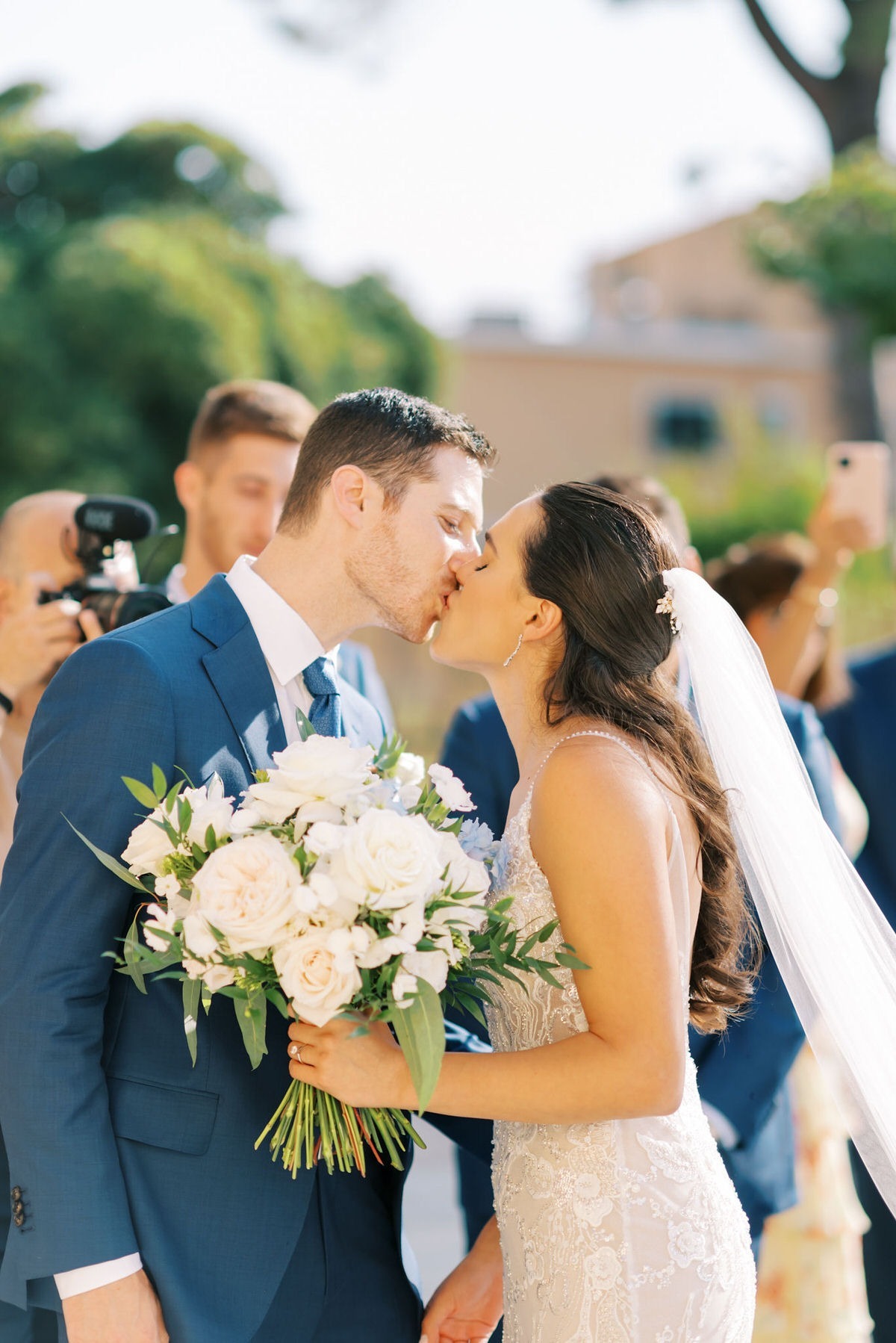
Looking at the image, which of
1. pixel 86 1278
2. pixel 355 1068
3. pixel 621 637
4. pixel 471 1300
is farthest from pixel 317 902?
pixel 471 1300

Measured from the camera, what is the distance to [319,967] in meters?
1.87

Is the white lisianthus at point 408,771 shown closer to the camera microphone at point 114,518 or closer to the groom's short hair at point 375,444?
the groom's short hair at point 375,444

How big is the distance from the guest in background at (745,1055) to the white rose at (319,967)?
4.65 ft

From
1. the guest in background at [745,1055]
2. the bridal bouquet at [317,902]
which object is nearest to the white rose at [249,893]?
the bridal bouquet at [317,902]

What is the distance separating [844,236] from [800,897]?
12.0 m

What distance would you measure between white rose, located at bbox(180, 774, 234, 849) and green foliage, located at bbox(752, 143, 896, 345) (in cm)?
1227

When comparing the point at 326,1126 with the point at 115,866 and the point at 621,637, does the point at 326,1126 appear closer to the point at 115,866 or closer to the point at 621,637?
the point at 115,866

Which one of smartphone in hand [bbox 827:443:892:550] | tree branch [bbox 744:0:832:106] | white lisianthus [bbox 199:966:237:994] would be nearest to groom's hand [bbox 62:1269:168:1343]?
white lisianthus [bbox 199:966:237:994]

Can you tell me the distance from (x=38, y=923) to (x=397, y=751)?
62 cm

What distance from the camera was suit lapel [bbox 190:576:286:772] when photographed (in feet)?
7.61

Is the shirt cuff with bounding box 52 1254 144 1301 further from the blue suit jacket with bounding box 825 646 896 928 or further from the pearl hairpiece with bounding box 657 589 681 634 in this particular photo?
the blue suit jacket with bounding box 825 646 896 928

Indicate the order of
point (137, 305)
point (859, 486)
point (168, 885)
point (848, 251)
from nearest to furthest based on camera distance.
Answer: point (168, 885) < point (859, 486) < point (137, 305) < point (848, 251)

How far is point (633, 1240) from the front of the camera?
226 centimetres

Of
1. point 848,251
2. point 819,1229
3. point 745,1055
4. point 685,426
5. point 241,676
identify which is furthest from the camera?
point 685,426
